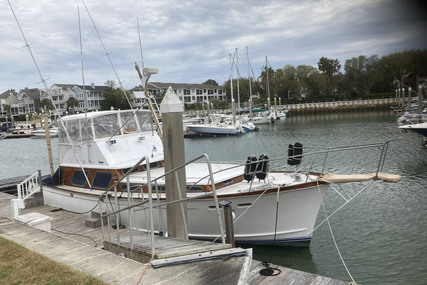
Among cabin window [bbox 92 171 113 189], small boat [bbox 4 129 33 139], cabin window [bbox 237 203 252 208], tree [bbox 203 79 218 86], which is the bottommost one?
small boat [bbox 4 129 33 139]

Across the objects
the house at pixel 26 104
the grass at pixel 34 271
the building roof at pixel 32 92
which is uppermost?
the building roof at pixel 32 92

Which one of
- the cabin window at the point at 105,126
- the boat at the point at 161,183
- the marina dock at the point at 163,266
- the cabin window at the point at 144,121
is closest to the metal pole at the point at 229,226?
the marina dock at the point at 163,266

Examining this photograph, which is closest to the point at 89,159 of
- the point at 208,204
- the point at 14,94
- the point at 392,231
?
the point at 208,204

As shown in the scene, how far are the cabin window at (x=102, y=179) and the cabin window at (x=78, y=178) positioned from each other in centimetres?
89

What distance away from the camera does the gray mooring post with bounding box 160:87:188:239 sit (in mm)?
7633

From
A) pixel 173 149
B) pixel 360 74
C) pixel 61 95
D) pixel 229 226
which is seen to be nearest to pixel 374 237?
pixel 229 226

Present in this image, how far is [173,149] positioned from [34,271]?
11.5 ft

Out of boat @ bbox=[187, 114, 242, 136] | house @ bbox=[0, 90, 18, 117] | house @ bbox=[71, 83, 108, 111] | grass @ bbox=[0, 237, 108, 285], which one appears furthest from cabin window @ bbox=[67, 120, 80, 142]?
house @ bbox=[0, 90, 18, 117]

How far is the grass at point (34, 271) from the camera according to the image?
5590 millimetres

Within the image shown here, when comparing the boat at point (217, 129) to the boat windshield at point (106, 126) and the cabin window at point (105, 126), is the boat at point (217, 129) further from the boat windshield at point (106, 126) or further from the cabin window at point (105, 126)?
the cabin window at point (105, 126)

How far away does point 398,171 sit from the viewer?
67.6ft

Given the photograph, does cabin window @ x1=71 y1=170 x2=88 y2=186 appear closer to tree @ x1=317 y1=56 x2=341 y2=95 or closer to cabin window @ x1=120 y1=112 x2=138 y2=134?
cabin window @ x1=120 y1=112 x2=138 y2=134

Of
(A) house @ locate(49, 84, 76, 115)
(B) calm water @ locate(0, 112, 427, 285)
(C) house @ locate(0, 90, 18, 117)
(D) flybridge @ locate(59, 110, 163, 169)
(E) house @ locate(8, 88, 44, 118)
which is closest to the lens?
(B) calm water @ locate(0, 112, 427, 285)

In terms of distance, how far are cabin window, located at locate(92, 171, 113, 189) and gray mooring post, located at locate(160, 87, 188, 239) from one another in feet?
16.5
